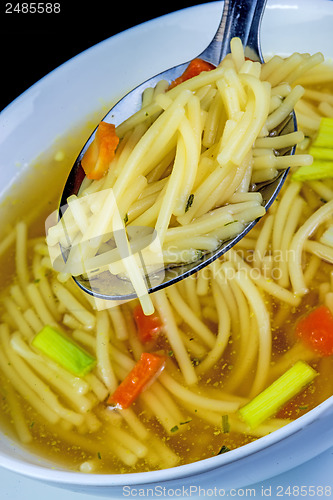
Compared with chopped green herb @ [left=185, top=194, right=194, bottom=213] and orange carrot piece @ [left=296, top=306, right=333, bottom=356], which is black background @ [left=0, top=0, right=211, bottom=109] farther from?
orange carrot piece @ [left=296, top=306, right=333, bottom=356]

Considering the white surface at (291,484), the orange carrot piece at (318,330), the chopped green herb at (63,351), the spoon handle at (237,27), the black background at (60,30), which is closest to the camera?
the white surface at (291,484)

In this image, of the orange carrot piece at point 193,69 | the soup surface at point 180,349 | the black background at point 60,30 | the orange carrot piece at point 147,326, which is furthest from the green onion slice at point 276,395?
the black background at point 60,30

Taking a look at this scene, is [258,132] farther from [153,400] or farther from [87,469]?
[87,469]

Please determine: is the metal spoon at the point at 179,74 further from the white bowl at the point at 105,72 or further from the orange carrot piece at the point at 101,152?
the white bowl at the point at 105,72

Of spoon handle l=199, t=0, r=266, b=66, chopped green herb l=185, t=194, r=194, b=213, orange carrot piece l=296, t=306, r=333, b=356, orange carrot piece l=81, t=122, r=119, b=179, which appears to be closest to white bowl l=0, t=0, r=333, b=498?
spoon handle l=199, t=0, r=266, b=66

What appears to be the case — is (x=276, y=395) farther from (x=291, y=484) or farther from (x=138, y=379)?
(x=138, y=379)

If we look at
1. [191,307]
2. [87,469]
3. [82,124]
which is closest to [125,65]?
[82,124]
